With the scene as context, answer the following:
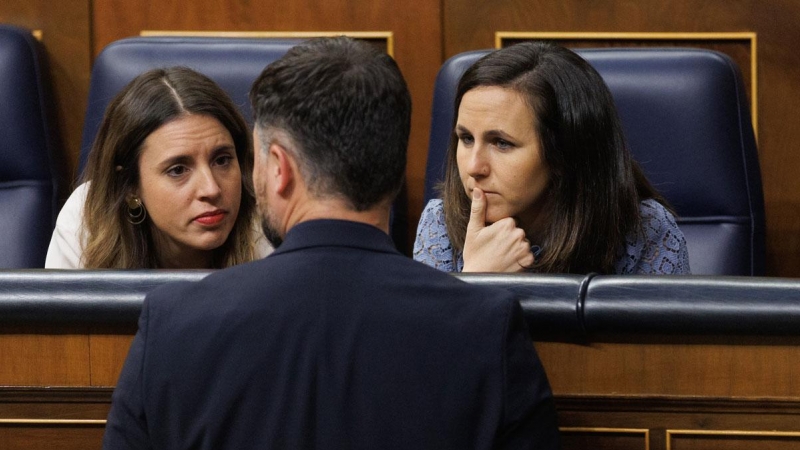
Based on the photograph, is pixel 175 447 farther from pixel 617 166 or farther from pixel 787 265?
pixel 787 265

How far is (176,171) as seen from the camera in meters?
1.60

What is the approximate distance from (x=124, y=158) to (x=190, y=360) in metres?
0.93

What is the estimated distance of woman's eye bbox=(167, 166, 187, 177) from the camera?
5.24ft

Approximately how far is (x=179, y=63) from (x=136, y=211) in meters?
0.30

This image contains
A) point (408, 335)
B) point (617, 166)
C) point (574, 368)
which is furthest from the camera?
point (617, 166)

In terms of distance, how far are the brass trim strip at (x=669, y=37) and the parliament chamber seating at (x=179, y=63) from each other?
41 centimetres

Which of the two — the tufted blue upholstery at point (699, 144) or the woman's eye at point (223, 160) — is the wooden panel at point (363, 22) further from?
the woman's eye at point (223, 160)

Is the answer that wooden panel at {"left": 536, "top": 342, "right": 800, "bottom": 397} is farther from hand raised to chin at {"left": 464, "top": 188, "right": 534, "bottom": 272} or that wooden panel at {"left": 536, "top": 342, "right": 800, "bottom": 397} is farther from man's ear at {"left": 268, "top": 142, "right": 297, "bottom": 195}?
hand raised to chin at {"left": 464, "top": 188, "right": 534, "bottom": 272}

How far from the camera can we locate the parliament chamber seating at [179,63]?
1802mm

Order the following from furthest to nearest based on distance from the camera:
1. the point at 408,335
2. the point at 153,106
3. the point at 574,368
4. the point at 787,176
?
the point at 787,176
the point at 153,106
the point at 574,368
the point at 408,335

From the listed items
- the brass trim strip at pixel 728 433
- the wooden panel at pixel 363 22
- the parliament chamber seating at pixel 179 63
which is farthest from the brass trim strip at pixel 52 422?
the wooden panel at pixel 363 22

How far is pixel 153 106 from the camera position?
1.62 meters

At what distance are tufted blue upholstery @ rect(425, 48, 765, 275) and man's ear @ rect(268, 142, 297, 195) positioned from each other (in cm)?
93

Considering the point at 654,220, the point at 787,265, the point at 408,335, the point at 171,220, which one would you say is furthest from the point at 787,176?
the point at 408,335
